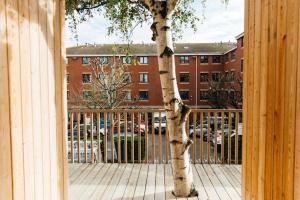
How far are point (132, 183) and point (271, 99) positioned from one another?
298 centimetres

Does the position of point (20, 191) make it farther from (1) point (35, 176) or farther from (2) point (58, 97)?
(2) point (58, 97)

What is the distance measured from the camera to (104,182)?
13.9 feet

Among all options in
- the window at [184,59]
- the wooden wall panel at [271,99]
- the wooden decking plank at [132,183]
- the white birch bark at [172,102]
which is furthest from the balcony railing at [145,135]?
the window at [184,59]

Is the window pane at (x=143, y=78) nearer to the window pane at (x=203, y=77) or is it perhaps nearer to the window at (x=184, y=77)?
the window at (x=184, y=77)

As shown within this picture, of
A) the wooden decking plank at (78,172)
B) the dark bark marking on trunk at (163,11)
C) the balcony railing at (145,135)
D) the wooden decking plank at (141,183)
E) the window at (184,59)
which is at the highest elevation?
the window at (184,59)

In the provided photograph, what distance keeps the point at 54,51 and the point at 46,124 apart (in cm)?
47

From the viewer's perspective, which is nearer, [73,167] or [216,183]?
[216,183]

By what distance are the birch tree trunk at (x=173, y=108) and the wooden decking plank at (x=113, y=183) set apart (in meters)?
0.84

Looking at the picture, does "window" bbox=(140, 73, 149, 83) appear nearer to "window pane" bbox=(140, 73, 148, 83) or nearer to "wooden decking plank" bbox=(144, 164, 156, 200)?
"window pane" bbox=(140, 73, 148, 83)

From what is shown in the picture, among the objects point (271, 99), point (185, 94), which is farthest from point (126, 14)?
point (185, 94)

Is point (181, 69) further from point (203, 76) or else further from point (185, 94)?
point (185, 94)

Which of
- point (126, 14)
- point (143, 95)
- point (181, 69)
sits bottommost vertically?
point (143, 95)

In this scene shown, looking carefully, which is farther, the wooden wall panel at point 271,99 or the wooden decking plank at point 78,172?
the wooden decking plank at point 78,172

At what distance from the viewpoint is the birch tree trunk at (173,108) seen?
368cm
